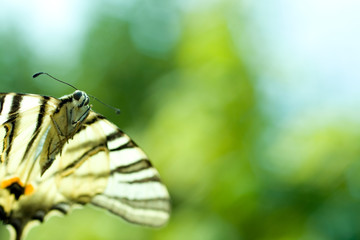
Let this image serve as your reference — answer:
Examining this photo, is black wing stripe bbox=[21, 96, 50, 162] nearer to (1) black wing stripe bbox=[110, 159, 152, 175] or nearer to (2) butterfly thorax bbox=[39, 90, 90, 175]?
(2) butterfly thorax bbox=[39, 90, 90, 175]

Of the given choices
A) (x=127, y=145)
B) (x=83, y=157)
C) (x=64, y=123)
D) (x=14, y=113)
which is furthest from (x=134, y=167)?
(x=14, y=113)

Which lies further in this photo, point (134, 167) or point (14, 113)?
point (134, 167)

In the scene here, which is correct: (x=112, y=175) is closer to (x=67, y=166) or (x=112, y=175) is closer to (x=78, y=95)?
(x=67, y=166)

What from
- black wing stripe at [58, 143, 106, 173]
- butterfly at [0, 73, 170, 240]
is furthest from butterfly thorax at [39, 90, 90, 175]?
black wing stripe at [58, 143, 106, 173]

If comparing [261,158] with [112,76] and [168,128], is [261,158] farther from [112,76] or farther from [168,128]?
[112,76]

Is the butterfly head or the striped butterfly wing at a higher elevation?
the butterfly head

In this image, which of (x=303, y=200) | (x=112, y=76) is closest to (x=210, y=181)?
(x=303, y=200)

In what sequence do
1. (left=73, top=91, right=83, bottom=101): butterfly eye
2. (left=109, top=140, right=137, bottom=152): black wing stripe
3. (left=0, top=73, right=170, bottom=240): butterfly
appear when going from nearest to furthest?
1. (left=73, top=91, right=83, bottom=101): butterfly eye
2. (left=0, top=73, right=170, bottom=240): butterfly
3. (left=109, top=140, right=137, bottom=152): black wing stripe

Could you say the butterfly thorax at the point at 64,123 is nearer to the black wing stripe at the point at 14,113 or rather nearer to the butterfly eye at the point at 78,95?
the butterfly eye at the point at 78,95

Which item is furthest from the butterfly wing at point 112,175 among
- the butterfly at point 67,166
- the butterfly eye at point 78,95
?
the butterfly eye at point 78,95
